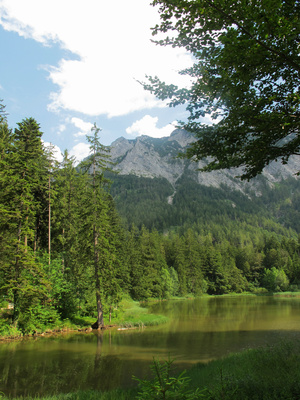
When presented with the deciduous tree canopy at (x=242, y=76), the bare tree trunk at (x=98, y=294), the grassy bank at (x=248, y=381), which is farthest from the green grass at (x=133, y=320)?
the deciduous tree canopy at (x=242, y=76)

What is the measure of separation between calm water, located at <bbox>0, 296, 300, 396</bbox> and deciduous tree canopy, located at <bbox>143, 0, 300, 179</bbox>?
6226 millimetres

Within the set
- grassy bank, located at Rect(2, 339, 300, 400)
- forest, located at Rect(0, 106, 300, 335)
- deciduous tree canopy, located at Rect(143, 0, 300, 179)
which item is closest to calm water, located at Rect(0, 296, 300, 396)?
grassy bank, located at Rect(2, 339, 300, 400)

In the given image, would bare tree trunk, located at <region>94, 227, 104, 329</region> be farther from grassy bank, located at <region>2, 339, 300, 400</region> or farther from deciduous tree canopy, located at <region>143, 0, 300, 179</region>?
deciduous tree canopy, located at <region>143, 0, 300, 179</region>

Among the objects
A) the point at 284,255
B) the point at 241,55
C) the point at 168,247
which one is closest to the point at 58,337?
the point at 241,55

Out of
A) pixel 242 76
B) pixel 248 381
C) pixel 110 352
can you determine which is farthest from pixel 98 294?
pixel 242 76

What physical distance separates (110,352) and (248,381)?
12.9m

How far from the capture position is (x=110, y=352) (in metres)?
17.2

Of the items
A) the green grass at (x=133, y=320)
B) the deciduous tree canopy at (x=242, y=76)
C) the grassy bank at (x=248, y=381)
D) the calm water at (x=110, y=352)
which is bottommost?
the green grass at (x=133, y=320)

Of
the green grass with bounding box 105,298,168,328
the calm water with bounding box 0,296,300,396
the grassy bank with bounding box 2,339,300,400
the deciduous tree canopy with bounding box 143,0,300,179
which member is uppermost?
the deciduous tree canopy with bounding box 143,0,300,179

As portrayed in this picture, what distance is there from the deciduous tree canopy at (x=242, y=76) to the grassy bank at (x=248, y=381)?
525 cm

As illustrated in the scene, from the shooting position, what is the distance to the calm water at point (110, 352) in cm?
1198

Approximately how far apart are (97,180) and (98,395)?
20.4 m

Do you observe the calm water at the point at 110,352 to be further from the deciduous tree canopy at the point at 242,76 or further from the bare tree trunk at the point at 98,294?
the deciduous tree canopy at the point at 242,76

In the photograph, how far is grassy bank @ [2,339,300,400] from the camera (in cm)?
541
